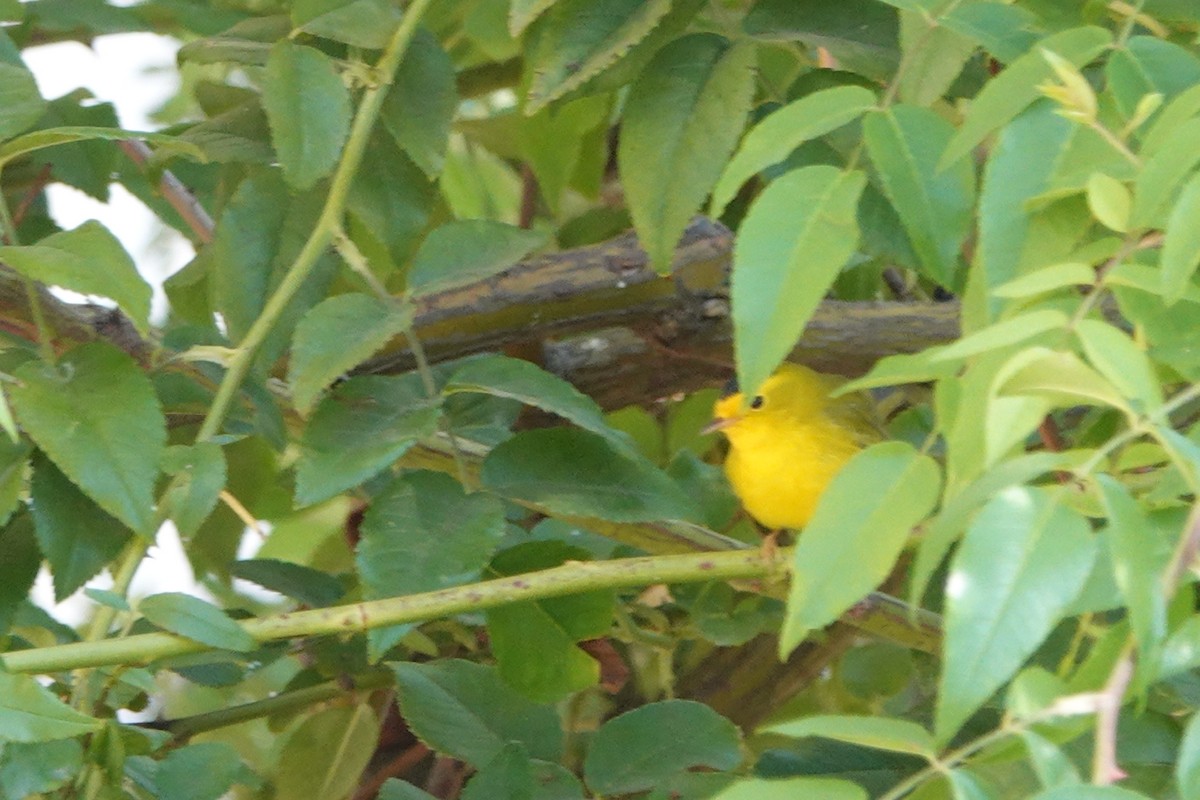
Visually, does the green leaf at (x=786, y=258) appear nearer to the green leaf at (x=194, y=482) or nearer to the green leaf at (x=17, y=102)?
the green leaf at (x=194, y=482)

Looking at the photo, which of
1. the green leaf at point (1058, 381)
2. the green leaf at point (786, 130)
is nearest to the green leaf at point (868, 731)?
the green leaf at point (1058, 381)

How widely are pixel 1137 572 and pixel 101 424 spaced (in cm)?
49

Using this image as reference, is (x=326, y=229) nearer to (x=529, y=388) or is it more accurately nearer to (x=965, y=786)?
(x=529, y=388)

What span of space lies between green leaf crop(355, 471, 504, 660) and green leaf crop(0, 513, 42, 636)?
0.70ft

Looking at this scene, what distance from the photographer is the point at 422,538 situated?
731mm

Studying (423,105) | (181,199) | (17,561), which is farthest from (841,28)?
(181,199)

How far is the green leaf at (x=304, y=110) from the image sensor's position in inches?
31.4

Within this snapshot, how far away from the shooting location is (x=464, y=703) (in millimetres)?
843

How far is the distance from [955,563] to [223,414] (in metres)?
0.45

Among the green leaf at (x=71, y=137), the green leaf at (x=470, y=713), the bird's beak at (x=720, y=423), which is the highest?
the green leaf at (x=71, y=137)

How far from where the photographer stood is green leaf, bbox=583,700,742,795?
0.81 meters

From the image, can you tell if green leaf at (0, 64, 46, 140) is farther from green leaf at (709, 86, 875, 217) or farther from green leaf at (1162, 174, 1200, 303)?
green leaf at (1162, 174, 1200, 303)

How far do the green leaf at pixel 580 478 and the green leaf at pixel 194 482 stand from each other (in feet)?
0.48

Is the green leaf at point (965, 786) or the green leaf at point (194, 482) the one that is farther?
the green leaf at point (194, 482)
